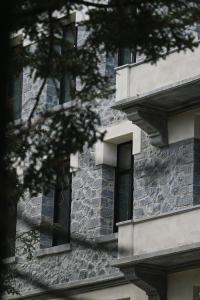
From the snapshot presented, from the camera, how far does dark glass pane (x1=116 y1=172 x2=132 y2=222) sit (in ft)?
79.7

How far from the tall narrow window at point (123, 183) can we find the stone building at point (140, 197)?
22mm

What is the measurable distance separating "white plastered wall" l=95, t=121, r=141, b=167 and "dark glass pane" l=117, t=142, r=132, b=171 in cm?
12

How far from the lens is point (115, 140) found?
24516mm

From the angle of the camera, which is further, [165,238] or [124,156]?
[124,156]

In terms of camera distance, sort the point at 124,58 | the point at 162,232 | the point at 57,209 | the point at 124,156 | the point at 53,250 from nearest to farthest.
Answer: the point at 162,232 < the point at 124,156 < the point at 124,58 < the point at 53,250 < the point at 57,209

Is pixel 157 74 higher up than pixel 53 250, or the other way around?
pixel 157 74

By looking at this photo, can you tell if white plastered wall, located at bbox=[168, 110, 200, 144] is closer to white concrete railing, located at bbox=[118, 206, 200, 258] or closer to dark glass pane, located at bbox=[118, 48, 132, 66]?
white concrete railing, located at bbox=[118, 206, 200, 258]

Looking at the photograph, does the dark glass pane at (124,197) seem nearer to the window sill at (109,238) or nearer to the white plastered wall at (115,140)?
the white plastered wall at (115,140)

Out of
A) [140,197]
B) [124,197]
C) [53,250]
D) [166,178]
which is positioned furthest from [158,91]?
[53,250]

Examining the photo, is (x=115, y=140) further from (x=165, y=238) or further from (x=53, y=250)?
(x=165, y=238)

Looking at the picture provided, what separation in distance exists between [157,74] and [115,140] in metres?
2.71

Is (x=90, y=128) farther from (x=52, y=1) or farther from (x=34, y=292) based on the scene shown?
(x=34, y=292)

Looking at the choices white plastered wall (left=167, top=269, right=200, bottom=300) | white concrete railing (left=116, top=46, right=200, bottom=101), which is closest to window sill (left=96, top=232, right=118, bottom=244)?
white plastered wall (left=167, top=269, right=200, bottom=300)

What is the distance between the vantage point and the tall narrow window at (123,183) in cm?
2431
